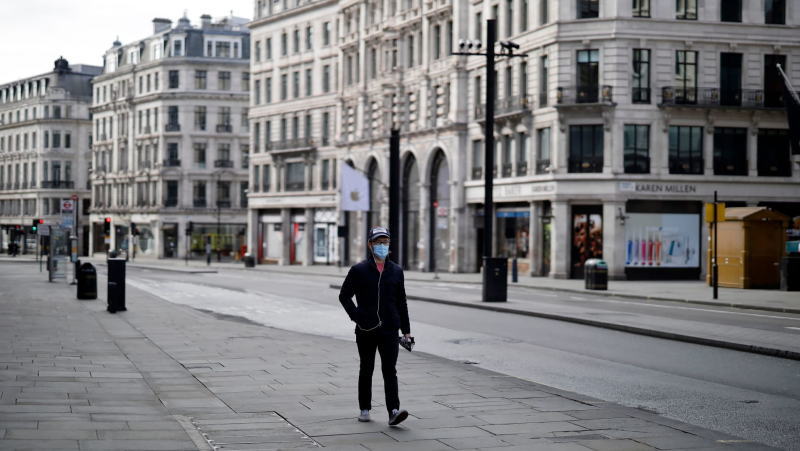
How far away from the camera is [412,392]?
40.4 ft

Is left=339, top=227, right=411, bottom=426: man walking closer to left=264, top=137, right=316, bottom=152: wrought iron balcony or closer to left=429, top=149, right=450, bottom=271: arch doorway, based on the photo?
left=429, top=149, right=450, bottom=271: arch doorway

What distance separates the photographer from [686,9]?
160 feet

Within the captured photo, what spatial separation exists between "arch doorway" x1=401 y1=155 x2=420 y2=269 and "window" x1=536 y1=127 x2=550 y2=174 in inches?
531

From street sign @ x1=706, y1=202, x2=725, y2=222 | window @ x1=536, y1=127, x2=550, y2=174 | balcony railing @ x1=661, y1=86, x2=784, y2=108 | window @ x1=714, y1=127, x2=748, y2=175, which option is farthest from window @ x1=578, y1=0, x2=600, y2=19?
street sign @ x1=706, y1=202, x2=725, y2=222

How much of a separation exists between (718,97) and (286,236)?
38454 mm

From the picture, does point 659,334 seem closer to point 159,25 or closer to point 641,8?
point 641,8

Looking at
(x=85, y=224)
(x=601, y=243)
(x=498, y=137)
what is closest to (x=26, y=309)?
(x=601, y=243)

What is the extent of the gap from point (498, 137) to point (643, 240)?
10.1m

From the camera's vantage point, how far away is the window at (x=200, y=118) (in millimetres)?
99312

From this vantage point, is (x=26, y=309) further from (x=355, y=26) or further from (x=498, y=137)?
(x=355, y=26)

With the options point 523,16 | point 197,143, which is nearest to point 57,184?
point 197,143

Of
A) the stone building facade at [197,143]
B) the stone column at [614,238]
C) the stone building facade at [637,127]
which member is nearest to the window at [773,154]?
the stone building facade at [637,127]

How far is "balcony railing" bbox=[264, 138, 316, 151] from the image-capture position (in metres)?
76.1

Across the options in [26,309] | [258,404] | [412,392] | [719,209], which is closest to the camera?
[258,404]
